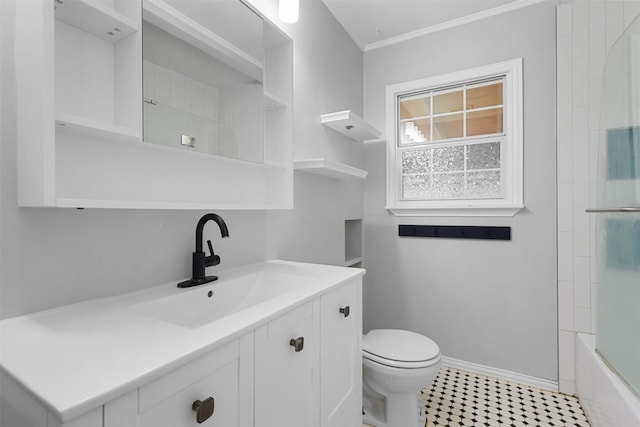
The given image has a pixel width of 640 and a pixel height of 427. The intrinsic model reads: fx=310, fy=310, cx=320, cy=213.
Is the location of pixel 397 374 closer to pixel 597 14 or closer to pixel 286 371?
pixel 286 371

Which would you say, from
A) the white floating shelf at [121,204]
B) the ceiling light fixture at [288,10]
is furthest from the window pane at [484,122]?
the white floating shelf at [121,204]

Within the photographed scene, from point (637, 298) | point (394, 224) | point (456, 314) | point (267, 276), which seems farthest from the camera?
point (394, 224)

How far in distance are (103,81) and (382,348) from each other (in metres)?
→ 1.66

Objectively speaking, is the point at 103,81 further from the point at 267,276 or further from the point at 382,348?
the point at 382,348

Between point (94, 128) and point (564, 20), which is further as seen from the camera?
point (564, 20)

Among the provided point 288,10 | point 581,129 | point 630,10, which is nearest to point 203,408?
point 288,10

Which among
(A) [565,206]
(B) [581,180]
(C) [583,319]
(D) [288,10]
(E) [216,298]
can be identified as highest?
(D) [288,10]

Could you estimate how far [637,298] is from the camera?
1255 millimetres

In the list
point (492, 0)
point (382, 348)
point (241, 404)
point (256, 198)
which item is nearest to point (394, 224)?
point (382, 348)

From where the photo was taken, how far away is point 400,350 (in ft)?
5.37

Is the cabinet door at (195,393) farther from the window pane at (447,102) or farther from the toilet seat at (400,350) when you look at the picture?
the window pane at (447,102)

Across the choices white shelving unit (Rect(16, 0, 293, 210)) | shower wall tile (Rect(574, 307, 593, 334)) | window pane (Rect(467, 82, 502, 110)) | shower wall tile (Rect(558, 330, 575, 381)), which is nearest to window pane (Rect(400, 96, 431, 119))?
window pane (Rect(467, 82, 502, 110))

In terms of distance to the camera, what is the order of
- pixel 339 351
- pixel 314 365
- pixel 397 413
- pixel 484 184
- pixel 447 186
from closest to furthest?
pixel 314 365
pixel 339 351
pixel 397 413
pixel 484 184
pixel 447 186

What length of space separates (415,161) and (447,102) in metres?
0.51
